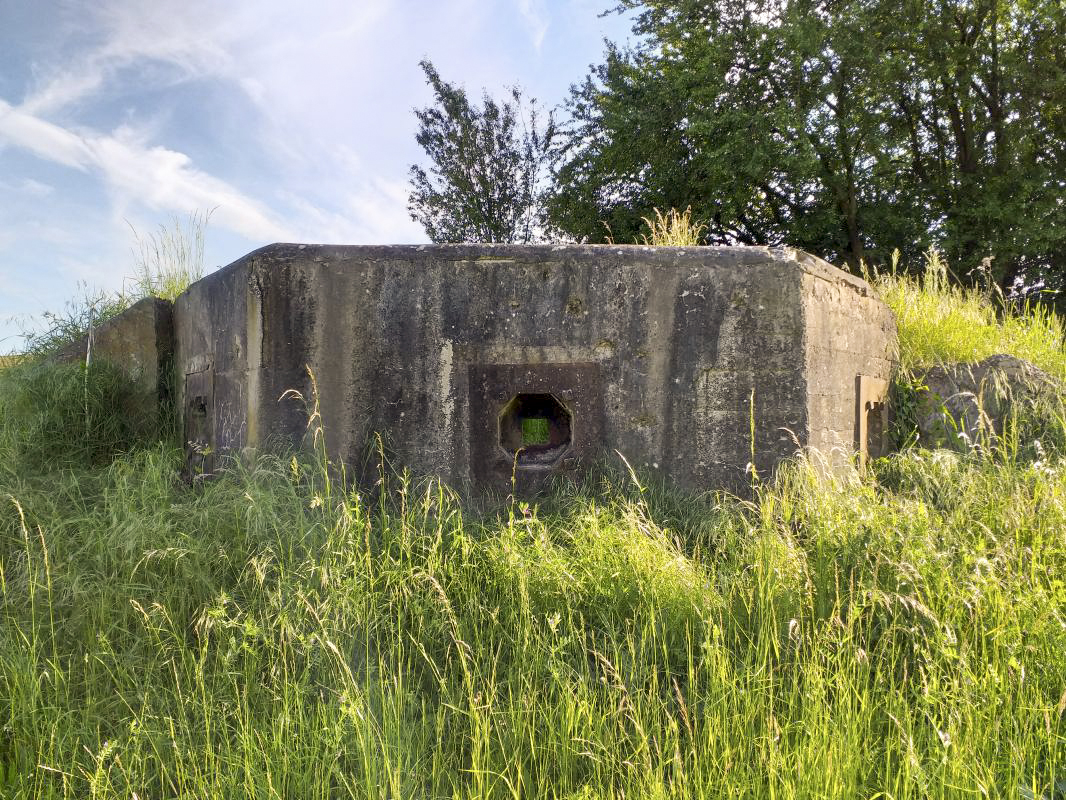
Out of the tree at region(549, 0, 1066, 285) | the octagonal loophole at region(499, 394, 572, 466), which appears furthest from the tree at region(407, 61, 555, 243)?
the octagonal loophole at region(499, 394, 572, 466)

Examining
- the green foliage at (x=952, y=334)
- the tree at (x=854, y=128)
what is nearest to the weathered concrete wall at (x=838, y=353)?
the green foliage at (x=952, y=334)

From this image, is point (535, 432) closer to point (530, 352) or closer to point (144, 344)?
point (530, 352)

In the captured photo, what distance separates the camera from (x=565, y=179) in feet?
49.2

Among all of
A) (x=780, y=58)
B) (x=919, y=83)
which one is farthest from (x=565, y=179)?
(x=919, y=83)

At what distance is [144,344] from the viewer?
16.4ft

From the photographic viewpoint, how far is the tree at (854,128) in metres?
11.6

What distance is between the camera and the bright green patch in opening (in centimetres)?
382

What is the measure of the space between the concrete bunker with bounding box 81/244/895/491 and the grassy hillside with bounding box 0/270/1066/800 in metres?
0.23

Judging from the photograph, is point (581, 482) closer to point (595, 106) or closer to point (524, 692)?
point (524, 692)

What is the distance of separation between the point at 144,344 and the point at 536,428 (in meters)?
2.88

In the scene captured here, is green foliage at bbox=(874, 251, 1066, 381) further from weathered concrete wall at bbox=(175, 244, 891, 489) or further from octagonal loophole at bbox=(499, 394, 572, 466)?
octagonal loophole at bbox=(499, 394, 572, 466)

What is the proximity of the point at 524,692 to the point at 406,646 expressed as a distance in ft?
1.82

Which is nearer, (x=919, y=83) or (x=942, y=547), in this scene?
(x=942, y=547)

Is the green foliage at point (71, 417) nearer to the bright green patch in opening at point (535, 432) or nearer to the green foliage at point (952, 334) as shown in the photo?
the bright green patch in opening at point (535, 432)
